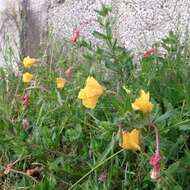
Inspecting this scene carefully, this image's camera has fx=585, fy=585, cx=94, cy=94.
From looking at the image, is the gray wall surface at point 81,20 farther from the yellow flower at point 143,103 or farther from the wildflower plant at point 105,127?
the yellow flower at point 143,103

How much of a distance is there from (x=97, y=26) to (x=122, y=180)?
1292 mm

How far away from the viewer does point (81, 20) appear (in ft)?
9.22

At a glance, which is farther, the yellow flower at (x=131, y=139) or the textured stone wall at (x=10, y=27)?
the textured stone wall at (x=10, y=27)

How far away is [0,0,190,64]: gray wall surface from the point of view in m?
2.33

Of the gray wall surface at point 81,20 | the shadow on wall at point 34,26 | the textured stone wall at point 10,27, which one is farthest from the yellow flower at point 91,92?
the textured stone wall at point 10,27

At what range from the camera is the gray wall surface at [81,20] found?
2330 mm

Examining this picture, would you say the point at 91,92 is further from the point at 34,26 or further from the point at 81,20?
the point at 34,26

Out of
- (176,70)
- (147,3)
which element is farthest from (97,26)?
(176,70)

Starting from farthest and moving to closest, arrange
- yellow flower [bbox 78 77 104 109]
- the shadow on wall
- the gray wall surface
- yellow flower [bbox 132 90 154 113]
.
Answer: the shadow on wall
the gray wall surface
yellow flower [bbox 78 77 104 109]
yellow flower [bbox 132 90 154 113]

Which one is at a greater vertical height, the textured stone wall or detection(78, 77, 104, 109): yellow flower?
detection(78, 77, 104, 109): yellow flower

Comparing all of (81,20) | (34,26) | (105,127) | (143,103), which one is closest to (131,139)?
(143,103)

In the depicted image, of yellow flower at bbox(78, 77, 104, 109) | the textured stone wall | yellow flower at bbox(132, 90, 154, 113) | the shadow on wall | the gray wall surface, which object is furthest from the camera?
the textured stone wall

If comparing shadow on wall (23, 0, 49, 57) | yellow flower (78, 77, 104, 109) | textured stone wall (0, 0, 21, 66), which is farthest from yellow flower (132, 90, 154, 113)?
textured stone wall (0, 0, 21, 66)

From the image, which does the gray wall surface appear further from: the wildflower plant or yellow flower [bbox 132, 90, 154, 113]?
yellow flower [bbox 132, 90, 154, 113]
